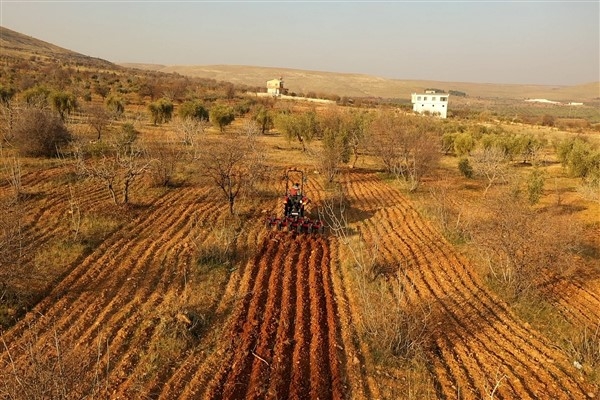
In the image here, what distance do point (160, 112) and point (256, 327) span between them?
2847 centimetres

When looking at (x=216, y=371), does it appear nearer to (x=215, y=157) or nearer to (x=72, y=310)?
(x=72, y=310)

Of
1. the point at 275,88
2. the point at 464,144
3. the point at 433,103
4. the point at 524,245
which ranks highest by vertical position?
the point at 275,88

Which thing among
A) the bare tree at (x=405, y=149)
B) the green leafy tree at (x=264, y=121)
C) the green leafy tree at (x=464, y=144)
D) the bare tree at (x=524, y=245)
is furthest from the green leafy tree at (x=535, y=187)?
the green leafy tree at (x=264, y=121)

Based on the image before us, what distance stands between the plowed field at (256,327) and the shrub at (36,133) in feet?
24.0

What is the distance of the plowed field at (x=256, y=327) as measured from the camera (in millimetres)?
6547

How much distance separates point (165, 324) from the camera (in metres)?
7.74

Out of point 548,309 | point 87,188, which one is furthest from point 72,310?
point 548,309

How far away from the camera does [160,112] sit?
109ft

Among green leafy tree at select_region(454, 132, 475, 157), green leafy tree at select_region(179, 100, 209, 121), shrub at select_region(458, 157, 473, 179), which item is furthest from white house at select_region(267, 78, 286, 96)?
shrub at select_region(458, 157, 473, 179)

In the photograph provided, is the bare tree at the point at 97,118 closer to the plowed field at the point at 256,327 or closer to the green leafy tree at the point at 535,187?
the plowed field at the point at 256,327

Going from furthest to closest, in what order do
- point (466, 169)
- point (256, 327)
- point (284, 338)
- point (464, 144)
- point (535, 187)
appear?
point (464, 144) → point (466, 169) → point (535, 187) → point (256, 327) → point (284, 338)

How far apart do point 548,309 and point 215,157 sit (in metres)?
10.1

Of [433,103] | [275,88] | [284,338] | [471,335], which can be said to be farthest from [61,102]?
[275,88]

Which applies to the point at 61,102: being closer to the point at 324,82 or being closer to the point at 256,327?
the point at 256,327
